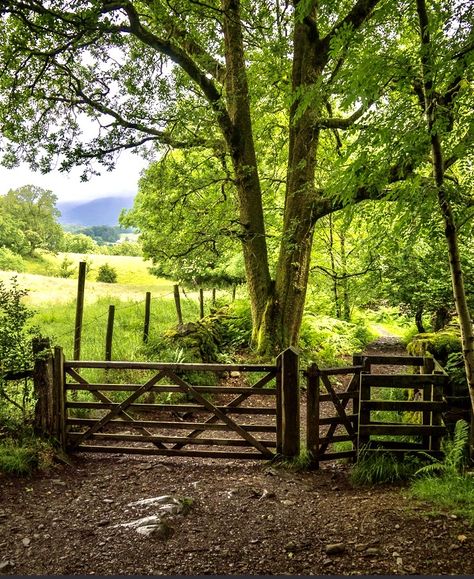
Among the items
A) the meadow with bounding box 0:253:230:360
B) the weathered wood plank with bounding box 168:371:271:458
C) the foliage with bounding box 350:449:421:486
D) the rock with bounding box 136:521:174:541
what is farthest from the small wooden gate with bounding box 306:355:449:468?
the meadow with bounding box 0:253:230:360

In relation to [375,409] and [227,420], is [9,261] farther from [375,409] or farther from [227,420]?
[375,409]

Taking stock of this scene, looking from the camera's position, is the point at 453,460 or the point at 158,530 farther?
the point at 453,460

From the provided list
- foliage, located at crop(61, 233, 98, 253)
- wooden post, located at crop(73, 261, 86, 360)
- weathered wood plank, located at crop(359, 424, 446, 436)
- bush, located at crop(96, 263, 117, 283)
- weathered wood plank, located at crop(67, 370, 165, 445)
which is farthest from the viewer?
foliage, located at crop(61, 233, 98, 253)

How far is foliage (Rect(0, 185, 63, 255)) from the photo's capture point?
57625 millimetres

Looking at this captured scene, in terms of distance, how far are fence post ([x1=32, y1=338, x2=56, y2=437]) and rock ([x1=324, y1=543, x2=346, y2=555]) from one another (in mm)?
4468

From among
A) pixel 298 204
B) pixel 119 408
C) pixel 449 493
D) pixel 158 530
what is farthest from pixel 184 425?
pixel 298 204

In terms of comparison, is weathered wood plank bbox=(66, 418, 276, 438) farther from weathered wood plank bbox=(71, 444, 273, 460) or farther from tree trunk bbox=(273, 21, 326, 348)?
tree trunk bbox=(273, 21, 326, 348)

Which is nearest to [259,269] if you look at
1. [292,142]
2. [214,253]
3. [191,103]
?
[214,253]

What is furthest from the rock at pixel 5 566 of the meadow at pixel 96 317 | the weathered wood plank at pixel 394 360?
the weathered wood plank at pixel 394 360

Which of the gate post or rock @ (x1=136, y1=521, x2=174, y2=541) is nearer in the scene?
rock @ (x1=136, y1=521, x2=174, y2=541)

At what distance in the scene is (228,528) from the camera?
4.52 meters

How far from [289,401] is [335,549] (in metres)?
2.45

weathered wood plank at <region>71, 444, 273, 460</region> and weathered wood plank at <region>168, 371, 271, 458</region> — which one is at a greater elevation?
weathered wood plank at <region>168, 371, 271, 458</region>

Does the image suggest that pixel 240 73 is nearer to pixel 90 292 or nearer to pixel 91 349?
pixel 91 349
